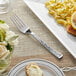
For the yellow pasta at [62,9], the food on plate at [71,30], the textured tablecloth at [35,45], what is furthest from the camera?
the yellow pasta at [62,9]

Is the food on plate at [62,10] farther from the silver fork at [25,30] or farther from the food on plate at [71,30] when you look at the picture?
the silver fork at [25,30]

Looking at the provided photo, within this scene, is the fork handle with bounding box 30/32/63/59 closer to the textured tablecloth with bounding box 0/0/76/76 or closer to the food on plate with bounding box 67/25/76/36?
the textured tablecloth with bounding box 0/0/76/76

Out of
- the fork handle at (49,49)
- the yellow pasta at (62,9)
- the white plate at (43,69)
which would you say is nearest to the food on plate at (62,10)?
the yellow pasta at (62,9)

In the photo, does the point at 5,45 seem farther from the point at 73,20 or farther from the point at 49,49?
the point at 73,20

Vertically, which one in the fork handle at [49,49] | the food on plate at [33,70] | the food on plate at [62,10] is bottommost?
the fork handle at [49,49]

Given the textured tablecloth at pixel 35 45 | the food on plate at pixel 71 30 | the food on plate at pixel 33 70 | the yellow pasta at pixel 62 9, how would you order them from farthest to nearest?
the yellow pasta at pixel 62 9 → the food on plate at pixel 71 30 → the textured tablecloth at pixel 35 45 → the food on plate at pixel 33 70

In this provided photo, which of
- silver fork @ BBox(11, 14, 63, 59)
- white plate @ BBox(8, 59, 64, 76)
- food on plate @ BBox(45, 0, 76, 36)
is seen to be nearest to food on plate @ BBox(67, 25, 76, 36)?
food on plate @ BBox(45, 0, 76, 36)

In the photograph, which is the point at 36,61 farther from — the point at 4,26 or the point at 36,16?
the point at 36,16
